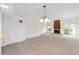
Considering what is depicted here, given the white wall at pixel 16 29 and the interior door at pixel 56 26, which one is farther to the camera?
the interior door at pixel 56 26

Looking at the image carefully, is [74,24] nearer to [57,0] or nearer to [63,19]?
[63,19]

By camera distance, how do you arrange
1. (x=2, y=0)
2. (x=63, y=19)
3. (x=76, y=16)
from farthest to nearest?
(x=63, y=19) → (x=76, y=16) → (x=2, y=0)

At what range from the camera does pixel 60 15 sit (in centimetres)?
223

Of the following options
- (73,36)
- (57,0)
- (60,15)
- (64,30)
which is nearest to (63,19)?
(60,15)

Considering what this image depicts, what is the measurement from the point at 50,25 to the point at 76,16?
594 millimetres

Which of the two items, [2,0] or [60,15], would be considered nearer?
[2,0]

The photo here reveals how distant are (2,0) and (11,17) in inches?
31.1

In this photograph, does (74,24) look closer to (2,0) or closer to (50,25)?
(50,25)

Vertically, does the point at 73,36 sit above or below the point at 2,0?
below

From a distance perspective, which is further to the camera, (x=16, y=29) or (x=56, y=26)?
(x=56, y=26)

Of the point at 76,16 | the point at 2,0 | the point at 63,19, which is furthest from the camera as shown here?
the point at 63,19

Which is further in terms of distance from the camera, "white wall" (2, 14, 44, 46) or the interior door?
the interior door
